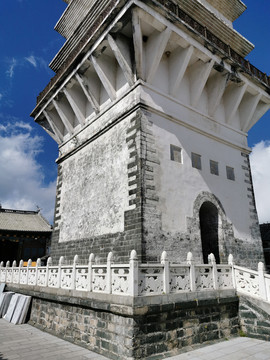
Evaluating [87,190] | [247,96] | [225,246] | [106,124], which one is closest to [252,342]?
[225,246]

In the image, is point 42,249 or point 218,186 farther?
point 42,249

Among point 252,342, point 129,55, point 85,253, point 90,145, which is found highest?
point 129,55

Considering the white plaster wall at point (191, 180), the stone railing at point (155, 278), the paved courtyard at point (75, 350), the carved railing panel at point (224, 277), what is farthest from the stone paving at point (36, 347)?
the white plaster wall at point (191, 180)

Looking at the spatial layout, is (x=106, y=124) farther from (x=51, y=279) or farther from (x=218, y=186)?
(x=51, y=279)

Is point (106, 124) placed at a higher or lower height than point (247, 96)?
lower

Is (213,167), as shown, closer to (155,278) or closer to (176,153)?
(176,153)

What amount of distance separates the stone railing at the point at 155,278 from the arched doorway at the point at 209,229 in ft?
10.9

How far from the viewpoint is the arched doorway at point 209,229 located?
39.6ft

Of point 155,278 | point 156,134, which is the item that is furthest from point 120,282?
point 156,134

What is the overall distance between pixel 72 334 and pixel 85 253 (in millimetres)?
4009

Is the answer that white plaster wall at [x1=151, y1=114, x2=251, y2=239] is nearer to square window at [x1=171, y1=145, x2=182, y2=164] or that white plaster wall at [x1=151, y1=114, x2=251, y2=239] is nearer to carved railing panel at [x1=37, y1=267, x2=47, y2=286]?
square window at [x1=171, y1=145, x2=182, y2=164]

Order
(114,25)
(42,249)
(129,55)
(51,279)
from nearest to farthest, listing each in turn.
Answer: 1. (51,279)
2. (114,25)
3. (129,55)
4. (42,249)

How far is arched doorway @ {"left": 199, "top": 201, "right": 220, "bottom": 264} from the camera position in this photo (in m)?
12.1

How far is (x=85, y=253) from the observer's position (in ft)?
38.5
